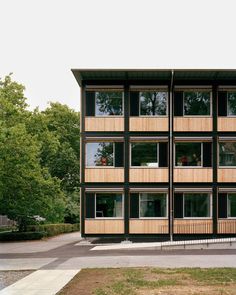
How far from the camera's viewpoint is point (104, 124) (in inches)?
1480

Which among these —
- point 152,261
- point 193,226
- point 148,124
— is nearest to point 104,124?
point 148,124

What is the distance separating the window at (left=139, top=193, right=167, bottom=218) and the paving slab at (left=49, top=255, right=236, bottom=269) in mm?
11363

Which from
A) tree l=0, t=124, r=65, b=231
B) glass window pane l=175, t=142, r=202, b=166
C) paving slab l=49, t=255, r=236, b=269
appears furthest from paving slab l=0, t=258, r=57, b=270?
glass window pane l=175, t=142, r=202, b=166

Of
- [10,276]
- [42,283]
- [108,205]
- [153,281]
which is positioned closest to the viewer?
[153,281]

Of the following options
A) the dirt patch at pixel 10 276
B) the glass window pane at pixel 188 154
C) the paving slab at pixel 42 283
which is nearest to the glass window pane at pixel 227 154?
the glass window pane at pixel 188 154

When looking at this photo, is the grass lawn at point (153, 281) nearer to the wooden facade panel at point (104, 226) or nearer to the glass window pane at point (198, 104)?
the wooden facade panel at point (104, 226)

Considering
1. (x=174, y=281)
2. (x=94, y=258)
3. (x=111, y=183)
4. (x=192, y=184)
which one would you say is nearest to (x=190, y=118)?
(x=192, y=184)

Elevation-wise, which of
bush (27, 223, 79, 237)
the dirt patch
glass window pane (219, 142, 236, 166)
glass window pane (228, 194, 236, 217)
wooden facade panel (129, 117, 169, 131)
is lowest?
bush (27, 223, 79, 237)

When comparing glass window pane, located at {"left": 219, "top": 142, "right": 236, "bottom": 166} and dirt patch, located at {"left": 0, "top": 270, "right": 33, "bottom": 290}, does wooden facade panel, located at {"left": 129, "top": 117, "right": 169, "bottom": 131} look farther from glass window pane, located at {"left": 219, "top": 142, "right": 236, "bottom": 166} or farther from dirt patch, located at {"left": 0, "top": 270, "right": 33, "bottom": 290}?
dirt patch, located at {"left": 0, "top": 270, "right": 33, "bottom": 290}

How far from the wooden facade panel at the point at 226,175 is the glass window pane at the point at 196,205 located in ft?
4.85

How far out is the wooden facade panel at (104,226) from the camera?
1452 inches

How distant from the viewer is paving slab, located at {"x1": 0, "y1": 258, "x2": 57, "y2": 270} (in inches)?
881

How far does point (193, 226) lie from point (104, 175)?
6805 mm

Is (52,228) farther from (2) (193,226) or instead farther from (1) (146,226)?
(2) (193,226)
